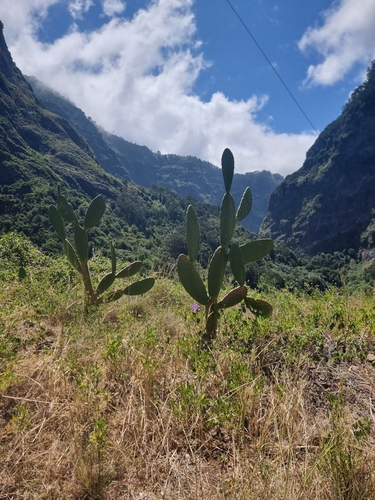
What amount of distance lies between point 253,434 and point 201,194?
20140 cm

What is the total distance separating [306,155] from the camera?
333 feet

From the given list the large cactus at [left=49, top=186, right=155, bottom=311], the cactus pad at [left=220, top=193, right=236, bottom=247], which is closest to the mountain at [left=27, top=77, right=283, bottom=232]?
the large cactus at [left=49, top=186, right=155, bottom=311]

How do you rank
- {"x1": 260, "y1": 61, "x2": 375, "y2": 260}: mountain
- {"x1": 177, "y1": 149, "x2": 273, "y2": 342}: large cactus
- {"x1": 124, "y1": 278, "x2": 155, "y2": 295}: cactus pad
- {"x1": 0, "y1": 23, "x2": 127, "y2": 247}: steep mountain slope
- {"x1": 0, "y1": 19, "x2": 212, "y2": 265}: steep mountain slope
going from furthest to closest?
1. {"x1": 260, "y1": 61, "x2": 375, "y2": 260}: mountain
2. {"x1": 0, "y1": 23, "x2": 127, "y2": 247}: steep mountain slope
3. {"x1": 0, "y1": 19, "x2": 212, "y2": 265}: steep mountain slope
4. {"x1": 124, "y1": 278, "x2": 155, "y2": 295}: cactus pad
5. {"x1": 177, "y1": 149, "x2": 273, "y2": 342}: large cactus

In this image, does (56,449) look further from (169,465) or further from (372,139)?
(372,139)

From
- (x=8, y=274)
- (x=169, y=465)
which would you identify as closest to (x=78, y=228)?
(x=8, y=274)

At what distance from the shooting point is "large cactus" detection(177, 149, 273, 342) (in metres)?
2.39

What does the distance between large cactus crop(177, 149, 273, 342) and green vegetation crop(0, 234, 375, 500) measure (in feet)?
0.44

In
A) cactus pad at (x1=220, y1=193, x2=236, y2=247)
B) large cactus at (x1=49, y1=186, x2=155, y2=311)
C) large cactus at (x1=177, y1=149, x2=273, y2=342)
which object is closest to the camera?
large cactus at (x1=177, y1=149, x2=273, y2=342)

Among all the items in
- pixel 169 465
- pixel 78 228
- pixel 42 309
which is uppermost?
pixel 78 228

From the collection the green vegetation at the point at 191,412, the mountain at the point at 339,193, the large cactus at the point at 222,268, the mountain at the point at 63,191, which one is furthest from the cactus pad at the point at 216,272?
the mountain at the point at 339,193

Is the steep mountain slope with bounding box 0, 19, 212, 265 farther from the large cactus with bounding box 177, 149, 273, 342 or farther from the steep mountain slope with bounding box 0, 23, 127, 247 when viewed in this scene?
the large cactus with bounding box 177, 149, 273, 342

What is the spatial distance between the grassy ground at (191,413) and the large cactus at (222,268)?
141 mm

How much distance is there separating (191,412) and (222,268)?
4.19ft

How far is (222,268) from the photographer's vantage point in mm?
2490
